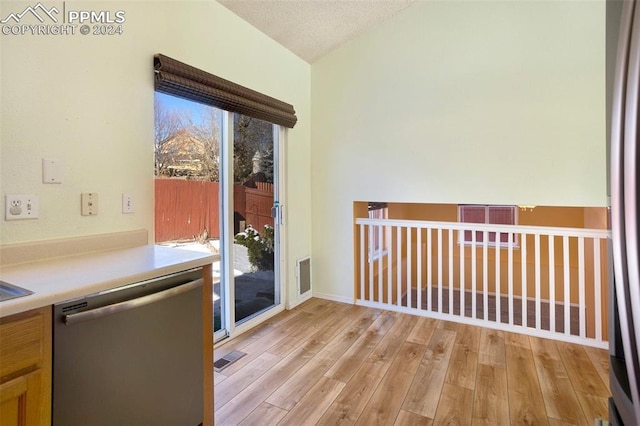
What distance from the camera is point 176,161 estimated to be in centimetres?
227

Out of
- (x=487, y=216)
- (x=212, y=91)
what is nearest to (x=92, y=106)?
(x=212, y=91)

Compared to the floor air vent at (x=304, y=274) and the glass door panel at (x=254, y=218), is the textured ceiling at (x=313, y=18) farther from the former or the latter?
the floor air vent at (x=304, y=274)

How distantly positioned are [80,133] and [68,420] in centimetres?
132

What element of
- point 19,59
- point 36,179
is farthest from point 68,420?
point 19,59

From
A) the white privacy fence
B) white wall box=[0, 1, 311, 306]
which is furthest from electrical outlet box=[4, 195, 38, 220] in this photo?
the white privacy fence

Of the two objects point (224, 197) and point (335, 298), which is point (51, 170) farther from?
point (335, 298)

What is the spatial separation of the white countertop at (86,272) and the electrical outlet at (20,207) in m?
0.22

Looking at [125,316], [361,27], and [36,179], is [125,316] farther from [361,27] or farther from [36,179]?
[361,27]

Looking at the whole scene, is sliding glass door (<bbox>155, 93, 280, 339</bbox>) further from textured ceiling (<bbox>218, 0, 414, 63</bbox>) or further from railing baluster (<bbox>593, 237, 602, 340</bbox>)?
railing baluster (<bbox>593, 237, 602, 340</bbox>)

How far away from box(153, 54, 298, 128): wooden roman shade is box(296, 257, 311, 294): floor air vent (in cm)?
147

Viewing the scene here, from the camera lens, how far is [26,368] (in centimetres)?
98

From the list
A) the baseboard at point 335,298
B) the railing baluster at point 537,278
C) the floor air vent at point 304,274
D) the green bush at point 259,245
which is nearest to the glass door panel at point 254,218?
the green bush at point 259,245

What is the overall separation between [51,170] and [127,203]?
40cm

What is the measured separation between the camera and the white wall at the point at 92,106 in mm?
1460
